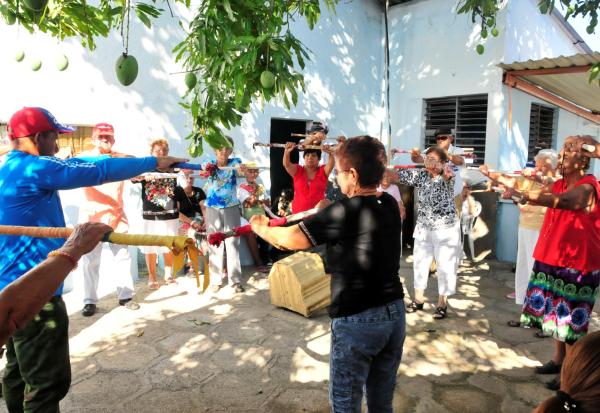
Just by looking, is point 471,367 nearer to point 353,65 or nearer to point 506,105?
point 506,105

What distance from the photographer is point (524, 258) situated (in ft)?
16.7

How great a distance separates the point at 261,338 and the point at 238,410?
123cm

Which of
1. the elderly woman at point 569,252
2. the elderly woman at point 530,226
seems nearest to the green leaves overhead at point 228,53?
the elderly woman at point 569,252

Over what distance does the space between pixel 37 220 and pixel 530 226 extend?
480cm

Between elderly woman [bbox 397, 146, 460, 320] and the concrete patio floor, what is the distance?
1.70ft

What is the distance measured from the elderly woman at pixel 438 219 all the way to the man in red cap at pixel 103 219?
322 centimetres

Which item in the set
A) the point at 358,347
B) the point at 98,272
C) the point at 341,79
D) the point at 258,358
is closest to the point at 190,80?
the point at 358,347

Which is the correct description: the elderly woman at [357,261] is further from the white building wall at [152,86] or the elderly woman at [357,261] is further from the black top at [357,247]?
the white building wall at [152,86]

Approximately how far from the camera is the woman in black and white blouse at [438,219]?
4.77 metres

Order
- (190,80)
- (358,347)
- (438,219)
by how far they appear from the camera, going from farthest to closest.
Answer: (438,219), (190,80), (358,347)

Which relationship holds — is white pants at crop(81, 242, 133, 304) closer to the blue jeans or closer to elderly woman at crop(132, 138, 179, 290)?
elderly woman at crop(132, 138, 179, 290)

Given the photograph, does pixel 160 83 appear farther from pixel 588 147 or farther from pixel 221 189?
pixel 588 147

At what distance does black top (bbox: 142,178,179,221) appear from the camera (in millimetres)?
5680

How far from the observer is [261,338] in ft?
14.4
